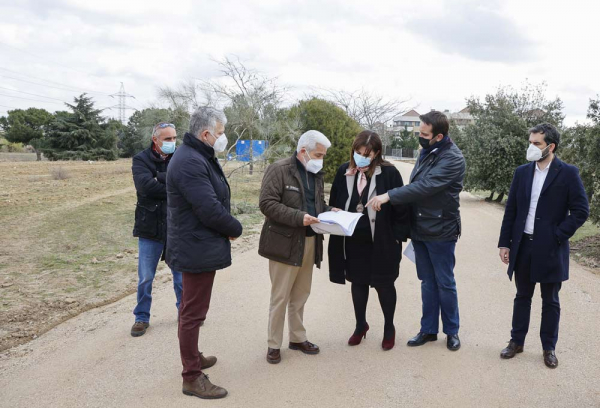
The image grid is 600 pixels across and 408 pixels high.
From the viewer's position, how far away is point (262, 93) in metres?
14.0

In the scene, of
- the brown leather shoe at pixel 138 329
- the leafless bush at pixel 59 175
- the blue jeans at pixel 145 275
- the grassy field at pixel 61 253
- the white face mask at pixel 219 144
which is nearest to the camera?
the white face mask at pixel 219 144

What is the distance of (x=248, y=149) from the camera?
46.1ft

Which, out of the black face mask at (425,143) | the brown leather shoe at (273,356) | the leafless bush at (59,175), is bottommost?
the brown leather shoe at (273,356)

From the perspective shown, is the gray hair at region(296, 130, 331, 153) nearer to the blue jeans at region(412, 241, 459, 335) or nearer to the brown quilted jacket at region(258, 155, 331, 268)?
the brown quilted jacket at region(258, 155, 331, 268)

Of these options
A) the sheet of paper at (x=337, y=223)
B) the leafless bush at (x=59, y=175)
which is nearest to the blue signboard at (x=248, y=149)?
the sheet of paper at (x=337, y=223)

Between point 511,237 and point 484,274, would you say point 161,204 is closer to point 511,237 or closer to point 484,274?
point 511,237

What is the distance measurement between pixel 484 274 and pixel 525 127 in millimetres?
11215

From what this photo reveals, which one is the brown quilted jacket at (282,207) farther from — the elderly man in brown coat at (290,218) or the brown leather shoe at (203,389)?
the brown leather shoe at (203,389)

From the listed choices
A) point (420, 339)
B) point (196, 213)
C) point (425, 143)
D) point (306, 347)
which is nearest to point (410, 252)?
point (420, 339)

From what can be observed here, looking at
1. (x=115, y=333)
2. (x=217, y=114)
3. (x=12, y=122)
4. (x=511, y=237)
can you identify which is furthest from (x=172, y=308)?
(x=12, y=122)

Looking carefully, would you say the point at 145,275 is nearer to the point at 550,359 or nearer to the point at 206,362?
the point at 206,362

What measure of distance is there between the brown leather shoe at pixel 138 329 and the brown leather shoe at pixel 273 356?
4.50 ft

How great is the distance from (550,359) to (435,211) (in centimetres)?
150

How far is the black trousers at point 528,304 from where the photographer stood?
377cm
